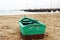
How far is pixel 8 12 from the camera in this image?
9.87 m

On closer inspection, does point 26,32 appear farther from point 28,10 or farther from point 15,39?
point 28,10

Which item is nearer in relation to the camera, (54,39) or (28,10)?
(54,39)

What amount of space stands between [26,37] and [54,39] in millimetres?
881

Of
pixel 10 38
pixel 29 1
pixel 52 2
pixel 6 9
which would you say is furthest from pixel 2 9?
pixel 10 38

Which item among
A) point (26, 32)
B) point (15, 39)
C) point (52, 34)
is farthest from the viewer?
point (52, 34)

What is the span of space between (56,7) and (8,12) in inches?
128

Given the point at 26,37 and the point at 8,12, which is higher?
Answer: the point at 26,37

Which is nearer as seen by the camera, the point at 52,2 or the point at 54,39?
the point at 54,39

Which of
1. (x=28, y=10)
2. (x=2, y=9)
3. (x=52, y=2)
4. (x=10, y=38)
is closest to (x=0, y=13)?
(x=2, y=9)

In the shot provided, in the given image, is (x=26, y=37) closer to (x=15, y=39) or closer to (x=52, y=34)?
(x=15, y=39)

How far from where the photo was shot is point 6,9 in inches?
376

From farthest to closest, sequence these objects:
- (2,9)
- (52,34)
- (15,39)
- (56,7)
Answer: (56,7) < (2,9) < (52,34) < (15,39)

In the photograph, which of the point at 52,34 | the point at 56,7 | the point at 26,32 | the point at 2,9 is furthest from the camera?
the point at 56,7

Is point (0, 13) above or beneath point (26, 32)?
beneath
